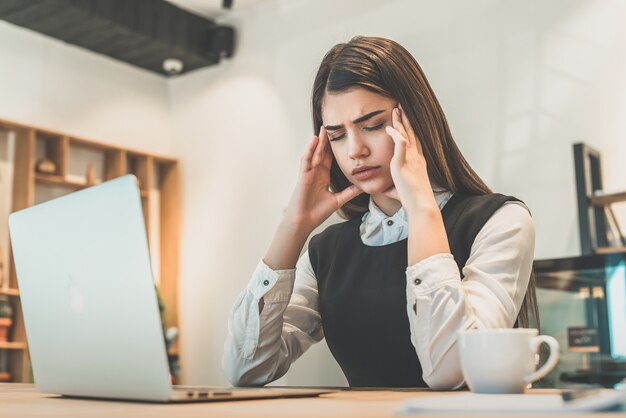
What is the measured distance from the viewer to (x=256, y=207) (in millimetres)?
4754

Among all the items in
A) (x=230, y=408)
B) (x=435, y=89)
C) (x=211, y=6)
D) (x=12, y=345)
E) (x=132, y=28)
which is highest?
(x=211, y=6)

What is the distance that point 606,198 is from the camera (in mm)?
3166

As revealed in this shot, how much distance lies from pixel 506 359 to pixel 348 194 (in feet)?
2.83

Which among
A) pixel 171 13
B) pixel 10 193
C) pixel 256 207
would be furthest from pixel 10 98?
pixel 256 207

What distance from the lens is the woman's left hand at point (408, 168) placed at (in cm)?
137

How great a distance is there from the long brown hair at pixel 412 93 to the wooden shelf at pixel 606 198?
1.69 m

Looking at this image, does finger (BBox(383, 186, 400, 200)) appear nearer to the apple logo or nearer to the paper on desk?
the apple logo

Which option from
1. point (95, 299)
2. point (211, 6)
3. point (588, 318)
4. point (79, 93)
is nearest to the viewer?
point (95, 299)

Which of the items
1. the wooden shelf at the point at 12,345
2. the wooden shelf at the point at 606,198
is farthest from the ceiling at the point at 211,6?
the wooden shelf at the point at 606,198

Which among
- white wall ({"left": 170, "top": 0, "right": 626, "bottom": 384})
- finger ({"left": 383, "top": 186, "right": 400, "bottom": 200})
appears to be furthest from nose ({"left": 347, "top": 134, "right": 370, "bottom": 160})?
white wall ({"left": 170, "top": 0, "right": 626, "bottom": 384})

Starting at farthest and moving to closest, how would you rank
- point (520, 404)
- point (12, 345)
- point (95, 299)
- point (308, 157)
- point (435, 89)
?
point (12, 345)
point (435, 89)
point (308, 157)
point (95, 299)
point (520, 404)

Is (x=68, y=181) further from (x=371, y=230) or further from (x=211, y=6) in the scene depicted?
(x=371, y=230)

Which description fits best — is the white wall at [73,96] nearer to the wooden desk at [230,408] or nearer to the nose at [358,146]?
the nose at [358,146]

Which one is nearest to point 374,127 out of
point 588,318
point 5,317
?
point 588,318
